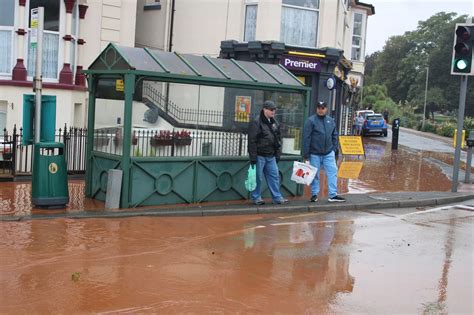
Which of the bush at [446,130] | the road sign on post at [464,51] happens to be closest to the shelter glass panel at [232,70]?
the road sign on post at [464,51]

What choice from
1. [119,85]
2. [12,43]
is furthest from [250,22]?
[119,85]

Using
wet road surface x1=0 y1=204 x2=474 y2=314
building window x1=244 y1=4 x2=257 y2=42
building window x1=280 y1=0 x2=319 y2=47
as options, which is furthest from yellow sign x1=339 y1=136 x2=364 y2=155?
wet road surface x1=0 y1=204 x2=474 y2=314

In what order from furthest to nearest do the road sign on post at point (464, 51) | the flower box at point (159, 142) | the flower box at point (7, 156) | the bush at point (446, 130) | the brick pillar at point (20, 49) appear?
the bush at point (446, 130) → the brick pillar at point (20, 49) → the flower box at point (7, 156) → the road sign on post at point (464, 51) → the flower box at point (159, 142)

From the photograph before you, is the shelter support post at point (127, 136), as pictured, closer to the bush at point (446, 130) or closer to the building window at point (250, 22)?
the building window at point (250, 22)

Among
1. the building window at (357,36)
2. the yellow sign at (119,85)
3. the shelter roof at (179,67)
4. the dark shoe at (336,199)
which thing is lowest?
the dark shoe at (336,199)

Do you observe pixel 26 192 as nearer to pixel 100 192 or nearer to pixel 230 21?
pixel 100 192

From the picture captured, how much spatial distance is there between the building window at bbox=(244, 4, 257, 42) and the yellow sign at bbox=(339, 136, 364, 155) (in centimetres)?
475

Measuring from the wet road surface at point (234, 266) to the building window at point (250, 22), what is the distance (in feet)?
38.2

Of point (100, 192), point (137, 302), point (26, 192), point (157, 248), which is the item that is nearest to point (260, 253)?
point (157, 248)

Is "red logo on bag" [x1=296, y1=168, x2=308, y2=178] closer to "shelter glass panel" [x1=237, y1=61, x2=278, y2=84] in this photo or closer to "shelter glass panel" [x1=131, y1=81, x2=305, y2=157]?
"shelter glass panel" [x1=131, y1=81, x2=305, y2=157]

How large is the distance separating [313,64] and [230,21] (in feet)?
10.9

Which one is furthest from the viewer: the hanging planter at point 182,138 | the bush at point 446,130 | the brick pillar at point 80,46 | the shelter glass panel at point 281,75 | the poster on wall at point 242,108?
the bush at point 446,130

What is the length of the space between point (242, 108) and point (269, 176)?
144 centimetres

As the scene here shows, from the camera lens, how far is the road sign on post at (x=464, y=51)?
12395mm
